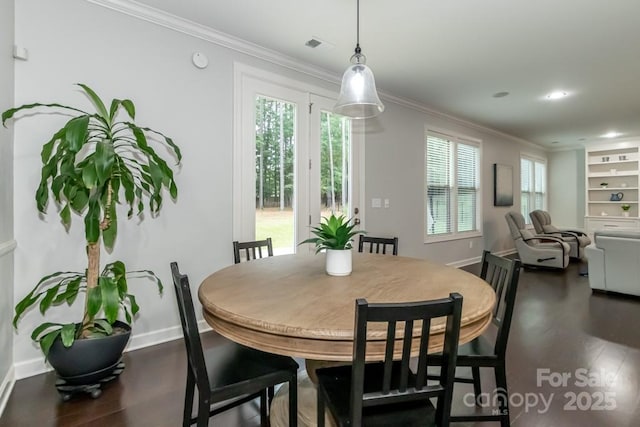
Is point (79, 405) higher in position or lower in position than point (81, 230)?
lower

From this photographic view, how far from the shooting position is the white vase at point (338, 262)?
1736 mm

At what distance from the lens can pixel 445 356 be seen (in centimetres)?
100

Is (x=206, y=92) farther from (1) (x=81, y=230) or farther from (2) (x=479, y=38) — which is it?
(2) (x=479, y=38)

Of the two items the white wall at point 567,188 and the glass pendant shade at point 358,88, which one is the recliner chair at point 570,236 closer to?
the white wall at point 567,188

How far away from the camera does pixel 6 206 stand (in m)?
1.95

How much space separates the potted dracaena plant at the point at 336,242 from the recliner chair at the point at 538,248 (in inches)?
204

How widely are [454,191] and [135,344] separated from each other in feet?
16.8

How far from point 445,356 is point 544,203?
31.7 ft

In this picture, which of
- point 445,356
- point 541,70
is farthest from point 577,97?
point 445,356

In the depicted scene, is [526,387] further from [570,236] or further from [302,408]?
[570,236]

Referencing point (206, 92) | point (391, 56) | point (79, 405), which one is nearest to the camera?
point (79, 405)

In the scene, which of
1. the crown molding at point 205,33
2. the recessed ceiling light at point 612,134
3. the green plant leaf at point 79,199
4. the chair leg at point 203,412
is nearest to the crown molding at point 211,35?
the crown molding at point 205,33

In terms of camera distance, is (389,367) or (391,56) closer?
(389,367)

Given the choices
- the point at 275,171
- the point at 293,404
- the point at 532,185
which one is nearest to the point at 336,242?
the point at 293,404
